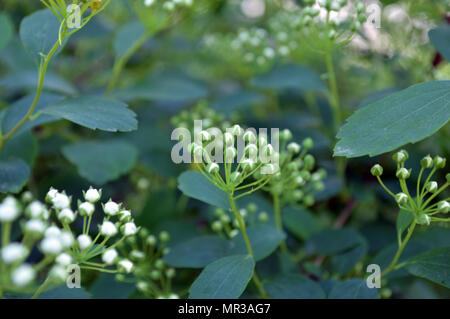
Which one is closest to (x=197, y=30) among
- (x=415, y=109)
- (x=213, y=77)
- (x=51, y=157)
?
(x=213, y=77)

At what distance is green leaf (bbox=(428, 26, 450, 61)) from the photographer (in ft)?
2.88

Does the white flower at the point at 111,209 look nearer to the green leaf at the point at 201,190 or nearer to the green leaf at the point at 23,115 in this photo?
the green leaf at the point at 201,190

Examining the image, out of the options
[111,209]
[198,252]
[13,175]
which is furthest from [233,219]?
[13,175]

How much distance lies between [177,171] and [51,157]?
0.45 m

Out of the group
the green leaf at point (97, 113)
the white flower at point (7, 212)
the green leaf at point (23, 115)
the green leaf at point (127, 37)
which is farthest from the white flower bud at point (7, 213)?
the green leaf at point (127, 37)

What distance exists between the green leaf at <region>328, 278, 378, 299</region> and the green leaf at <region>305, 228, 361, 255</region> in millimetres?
178

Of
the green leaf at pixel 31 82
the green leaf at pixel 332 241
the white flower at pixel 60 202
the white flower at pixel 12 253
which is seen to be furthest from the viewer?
the green leaf at pixel 31 82

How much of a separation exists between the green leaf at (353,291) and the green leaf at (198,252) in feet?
0.73

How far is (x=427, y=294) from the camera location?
4.03ft

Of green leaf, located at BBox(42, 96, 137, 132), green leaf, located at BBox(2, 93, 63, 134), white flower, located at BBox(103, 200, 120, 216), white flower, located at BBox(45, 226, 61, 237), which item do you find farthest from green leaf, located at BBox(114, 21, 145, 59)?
white flower, located at BBox(45, 226, 61, 237)

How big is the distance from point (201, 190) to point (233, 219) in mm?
219

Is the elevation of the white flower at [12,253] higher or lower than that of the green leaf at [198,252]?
higher

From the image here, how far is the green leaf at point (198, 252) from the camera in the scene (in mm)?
853

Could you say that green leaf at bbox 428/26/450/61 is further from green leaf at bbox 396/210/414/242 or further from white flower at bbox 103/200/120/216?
white flower at bbox 103/200/120/216
